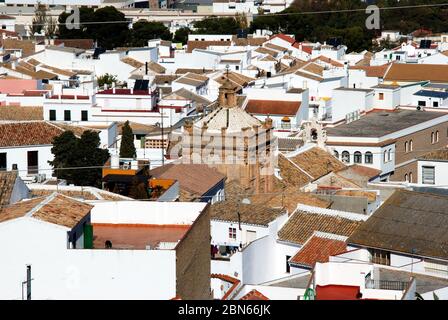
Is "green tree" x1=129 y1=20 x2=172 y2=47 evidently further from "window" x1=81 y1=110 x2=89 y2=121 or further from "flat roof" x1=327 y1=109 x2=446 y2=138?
"flat roof" x1=327 y1=109 x2=446 y2=138

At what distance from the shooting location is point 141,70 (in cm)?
3712

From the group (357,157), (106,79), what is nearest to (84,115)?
(357,157)

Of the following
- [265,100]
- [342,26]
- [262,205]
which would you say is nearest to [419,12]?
[342,26]

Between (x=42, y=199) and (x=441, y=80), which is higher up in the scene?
(x=42, y=199)

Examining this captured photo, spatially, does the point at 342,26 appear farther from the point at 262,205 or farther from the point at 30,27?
the point at 262,205

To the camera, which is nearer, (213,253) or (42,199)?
(42,199)

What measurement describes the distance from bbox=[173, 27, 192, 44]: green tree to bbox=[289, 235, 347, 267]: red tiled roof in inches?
1361

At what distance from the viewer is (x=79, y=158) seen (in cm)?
2159

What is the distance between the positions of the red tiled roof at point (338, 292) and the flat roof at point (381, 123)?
39.0 feet

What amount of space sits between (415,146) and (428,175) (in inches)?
126

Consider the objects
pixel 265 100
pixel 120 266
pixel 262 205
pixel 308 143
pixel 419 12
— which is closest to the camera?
pixel 120 266

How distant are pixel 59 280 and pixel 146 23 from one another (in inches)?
1674

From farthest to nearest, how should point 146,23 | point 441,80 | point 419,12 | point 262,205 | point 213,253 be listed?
point 419,12
point 146,23
point 441,80
point 262,205
point 213,253

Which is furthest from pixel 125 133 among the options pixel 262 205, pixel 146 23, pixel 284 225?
pixel 146 23
